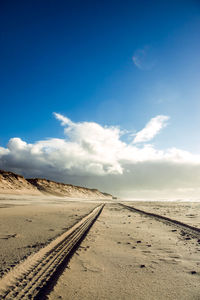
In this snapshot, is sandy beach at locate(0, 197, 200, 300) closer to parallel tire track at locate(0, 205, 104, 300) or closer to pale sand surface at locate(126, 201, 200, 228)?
parallel tire track at locate(0, 205, 104, 300)

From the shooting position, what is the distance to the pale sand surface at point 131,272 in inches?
109

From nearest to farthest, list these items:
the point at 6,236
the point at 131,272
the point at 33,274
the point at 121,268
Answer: the point at 33,274, the point at 131,272, the point at 121,268, the point at 6,236

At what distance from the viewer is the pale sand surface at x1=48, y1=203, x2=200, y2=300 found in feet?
9.12

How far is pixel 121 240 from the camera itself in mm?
6199

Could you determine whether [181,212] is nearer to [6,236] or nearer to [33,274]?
[6,236]

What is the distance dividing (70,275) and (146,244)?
314 cm

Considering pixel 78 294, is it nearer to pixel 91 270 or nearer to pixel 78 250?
pixel 91 270

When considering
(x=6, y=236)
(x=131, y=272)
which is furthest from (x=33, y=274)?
(x=6, y=236)

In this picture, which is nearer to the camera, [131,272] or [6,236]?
[131,272]

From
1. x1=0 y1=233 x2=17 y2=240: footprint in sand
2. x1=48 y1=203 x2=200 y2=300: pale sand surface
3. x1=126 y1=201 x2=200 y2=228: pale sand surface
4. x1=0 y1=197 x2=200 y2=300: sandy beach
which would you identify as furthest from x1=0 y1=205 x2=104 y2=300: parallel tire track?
x1=126 y1=201 x2=200 y2=228: pale sand surface

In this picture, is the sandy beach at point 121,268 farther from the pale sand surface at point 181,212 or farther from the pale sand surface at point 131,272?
the pale sand surface at point 181,212

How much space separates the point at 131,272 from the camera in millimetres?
3574

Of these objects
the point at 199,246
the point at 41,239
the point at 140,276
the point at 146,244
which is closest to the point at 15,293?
the point at 140,276

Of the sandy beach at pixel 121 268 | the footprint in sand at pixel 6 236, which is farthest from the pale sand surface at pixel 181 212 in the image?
the footprint in sand at pixel 6 236
